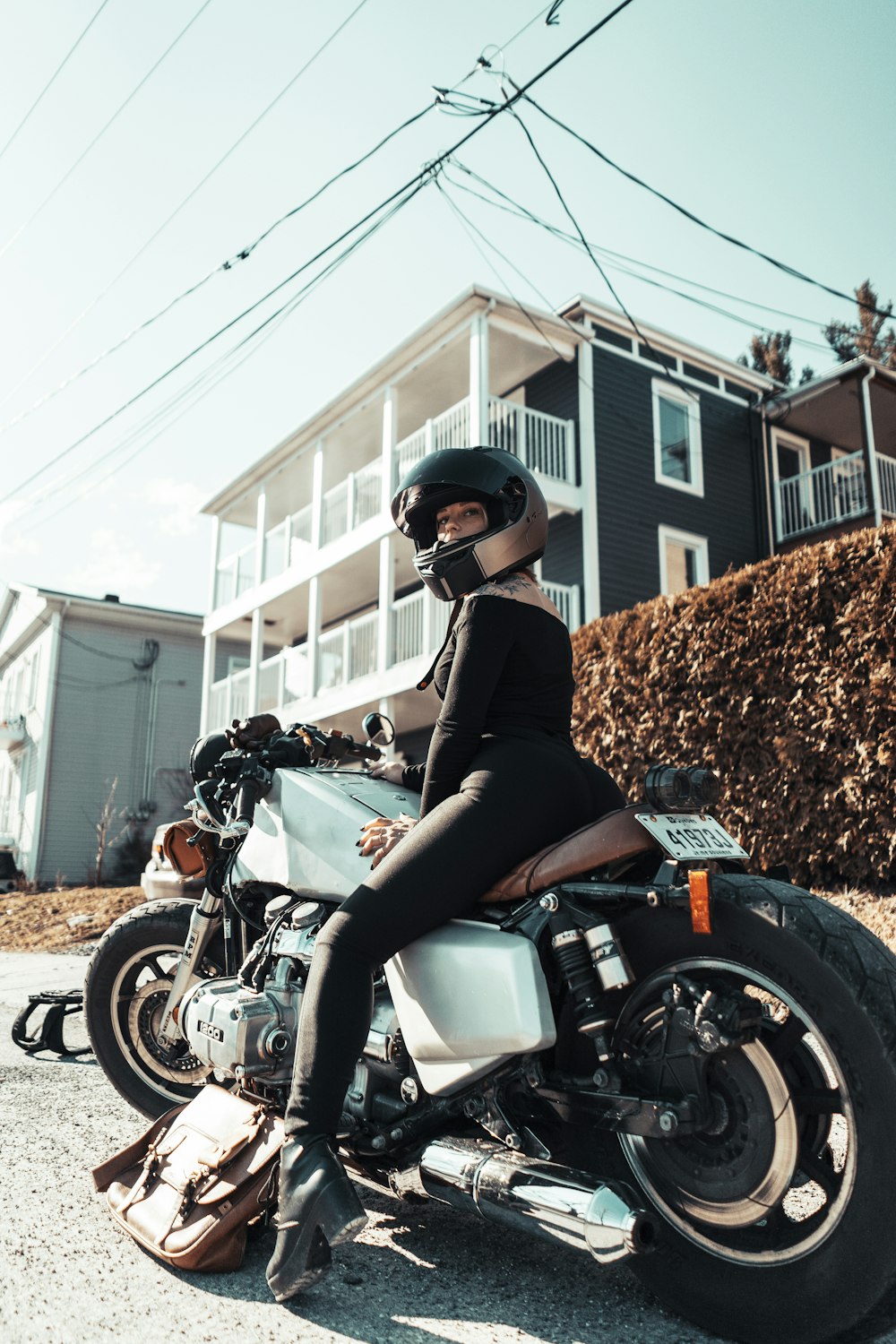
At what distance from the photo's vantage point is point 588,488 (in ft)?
56.2

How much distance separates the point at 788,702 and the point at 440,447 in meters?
7.44

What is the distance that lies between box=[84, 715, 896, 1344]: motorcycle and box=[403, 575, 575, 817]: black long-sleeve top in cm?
36

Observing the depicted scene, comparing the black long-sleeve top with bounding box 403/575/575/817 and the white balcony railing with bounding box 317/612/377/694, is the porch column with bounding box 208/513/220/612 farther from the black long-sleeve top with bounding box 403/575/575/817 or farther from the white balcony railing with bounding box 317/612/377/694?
the black long-sleeve top with bounding box 403/575/575/817

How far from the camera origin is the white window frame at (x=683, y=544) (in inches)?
727

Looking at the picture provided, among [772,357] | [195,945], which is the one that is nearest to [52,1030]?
[195,945]

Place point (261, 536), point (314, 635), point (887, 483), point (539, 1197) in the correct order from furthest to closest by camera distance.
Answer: point (261, 536) < point (887, 483) < point (314, 635) < point (539, 1197)

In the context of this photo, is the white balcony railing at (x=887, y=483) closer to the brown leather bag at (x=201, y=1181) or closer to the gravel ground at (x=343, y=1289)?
the gravel ground at (x=343, y=1289)

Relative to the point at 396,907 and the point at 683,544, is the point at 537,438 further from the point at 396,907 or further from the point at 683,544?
the point at 396,907

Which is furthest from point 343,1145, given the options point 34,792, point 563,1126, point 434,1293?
point 34,792

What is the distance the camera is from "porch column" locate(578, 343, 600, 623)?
1664 centimetres

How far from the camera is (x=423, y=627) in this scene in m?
16.0

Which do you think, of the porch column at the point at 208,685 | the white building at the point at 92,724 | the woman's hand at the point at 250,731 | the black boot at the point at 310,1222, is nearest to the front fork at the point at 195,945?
the woman's hand at the point at 250,731

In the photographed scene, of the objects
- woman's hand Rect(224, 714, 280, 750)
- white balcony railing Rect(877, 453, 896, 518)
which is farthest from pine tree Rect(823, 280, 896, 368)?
woman's hand Rect(224, 714, 280, 750)

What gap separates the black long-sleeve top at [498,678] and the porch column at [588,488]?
44.2 feet
